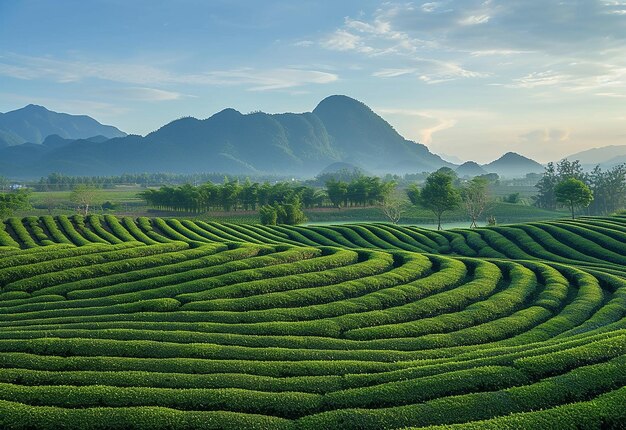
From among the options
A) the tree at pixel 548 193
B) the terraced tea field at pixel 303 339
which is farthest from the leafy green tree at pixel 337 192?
the terraced tea field at pixel 303 339

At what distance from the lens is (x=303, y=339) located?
2645 centimetres

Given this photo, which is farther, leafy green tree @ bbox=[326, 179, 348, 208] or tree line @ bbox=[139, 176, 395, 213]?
leafy green tree @ bbox=[326, 179, 348, 208]

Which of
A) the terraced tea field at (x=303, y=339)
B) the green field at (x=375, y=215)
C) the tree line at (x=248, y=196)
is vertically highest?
the tree line at (x=248, y=196)

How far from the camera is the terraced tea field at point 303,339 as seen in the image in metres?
17.1

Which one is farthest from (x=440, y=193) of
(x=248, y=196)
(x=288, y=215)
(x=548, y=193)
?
(x=548, y=193)

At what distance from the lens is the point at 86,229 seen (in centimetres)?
6725

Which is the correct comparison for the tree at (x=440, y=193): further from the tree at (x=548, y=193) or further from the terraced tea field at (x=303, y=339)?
the tree at (x=548, y=193)

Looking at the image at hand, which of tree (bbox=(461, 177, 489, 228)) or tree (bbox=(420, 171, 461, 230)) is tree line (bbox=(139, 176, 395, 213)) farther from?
tree (bbox=(420, 171, 461, 230))

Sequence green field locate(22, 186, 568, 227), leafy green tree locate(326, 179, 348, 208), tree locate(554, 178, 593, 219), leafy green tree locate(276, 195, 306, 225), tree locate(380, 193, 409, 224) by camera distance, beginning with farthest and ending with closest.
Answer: leafy green tree locate(326, 179, 348, 208) < green field locate(22, 186, 568, 227) < tree locate(380, 193, 409, 224) < leafy green tree locate(276, 195, 306, 225) < tree locate(554, 178, 593, 219)

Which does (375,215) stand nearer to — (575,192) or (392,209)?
(392,209)

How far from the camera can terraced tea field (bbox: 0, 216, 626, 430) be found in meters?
17.1

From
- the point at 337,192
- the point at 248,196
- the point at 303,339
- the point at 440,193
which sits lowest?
the point at 303,339

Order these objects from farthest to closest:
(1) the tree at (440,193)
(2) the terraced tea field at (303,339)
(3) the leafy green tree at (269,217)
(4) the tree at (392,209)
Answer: (4) the tree at (392,209), (3) the leafy green tree at (269,217), (1) the tree at (440,193), (2) the terraced tea field at (303,339)

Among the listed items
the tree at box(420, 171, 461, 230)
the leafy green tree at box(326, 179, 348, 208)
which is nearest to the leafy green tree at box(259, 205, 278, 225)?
the tree at box(420, 171, 461, 230)
